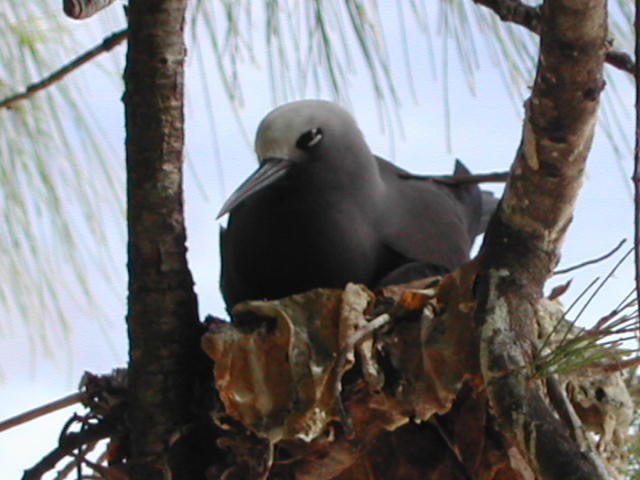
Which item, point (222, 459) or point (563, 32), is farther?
point (222, 459)

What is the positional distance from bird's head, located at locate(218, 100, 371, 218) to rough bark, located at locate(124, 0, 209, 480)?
0.31 meters

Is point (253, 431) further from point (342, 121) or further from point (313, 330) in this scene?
point (342, 121)

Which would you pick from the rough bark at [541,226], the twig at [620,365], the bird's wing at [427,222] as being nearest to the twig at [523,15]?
the rough bark at [541,226]

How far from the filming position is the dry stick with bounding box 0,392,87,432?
1.53m

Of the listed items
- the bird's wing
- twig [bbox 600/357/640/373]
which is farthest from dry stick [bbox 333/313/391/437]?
the bird's wing

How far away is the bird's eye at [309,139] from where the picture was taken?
6.07 ft

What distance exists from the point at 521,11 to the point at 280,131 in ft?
1.56

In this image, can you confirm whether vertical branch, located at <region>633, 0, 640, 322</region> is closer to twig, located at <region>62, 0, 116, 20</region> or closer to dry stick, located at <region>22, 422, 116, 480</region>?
twig, located at <region>62, 0, 116, 20</region>

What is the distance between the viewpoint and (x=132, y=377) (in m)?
1.49

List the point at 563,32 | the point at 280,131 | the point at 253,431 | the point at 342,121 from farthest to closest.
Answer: the point at 342,121 → the point at 280,131 → the point at 253,431 → the point at 563,32

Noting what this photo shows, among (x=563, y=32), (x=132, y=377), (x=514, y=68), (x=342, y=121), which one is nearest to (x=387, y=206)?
(x=342, y=121)

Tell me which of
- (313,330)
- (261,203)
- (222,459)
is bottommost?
(222,459)

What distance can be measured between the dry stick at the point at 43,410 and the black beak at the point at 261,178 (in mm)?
347

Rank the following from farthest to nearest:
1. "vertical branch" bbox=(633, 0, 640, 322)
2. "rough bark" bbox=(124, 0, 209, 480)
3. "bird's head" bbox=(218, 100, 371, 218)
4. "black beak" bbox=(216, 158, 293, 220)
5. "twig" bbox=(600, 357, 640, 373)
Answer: "bird's head" bbox=(218, 100, 371, 218) < "black beak" bbox=(216, 158, 293, 220) < "rough bark" bbox=(124, 0, 209, 480) < "twig" bbox=(600, 357, 640, 373) < "vertical branch" bbox=(633, 0, 640, 322)
